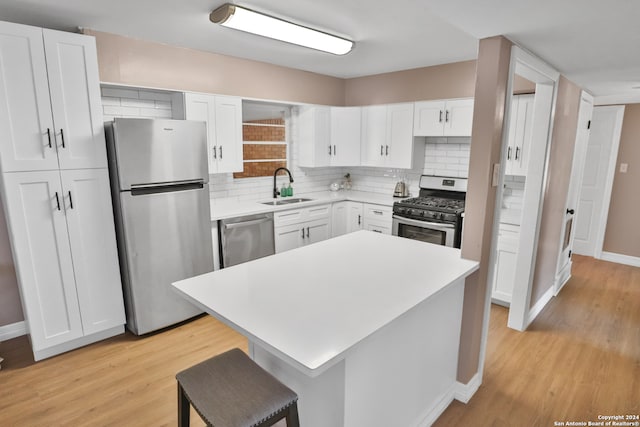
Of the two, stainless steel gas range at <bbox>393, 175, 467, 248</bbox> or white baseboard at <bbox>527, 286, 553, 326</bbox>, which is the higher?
stainless steel gas range at <bbox>393, 175, 467, 248</bbox>

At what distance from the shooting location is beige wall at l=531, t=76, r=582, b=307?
304cm

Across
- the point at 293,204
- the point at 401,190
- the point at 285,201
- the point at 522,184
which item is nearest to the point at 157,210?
the point at 293,204

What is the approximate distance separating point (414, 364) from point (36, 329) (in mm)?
2590

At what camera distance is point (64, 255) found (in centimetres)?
262

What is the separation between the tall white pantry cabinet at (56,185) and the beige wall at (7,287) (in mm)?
440

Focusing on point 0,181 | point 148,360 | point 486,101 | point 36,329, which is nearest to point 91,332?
point 36,329

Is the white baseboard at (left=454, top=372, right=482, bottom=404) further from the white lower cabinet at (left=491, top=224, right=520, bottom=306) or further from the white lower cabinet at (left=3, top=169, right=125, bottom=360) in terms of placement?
the white lower cabinet at (left=3, top=169, right=125, bottom=360)

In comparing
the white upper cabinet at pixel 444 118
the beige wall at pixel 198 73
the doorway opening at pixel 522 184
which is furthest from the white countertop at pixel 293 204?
the doorway opening at pixel 522 184

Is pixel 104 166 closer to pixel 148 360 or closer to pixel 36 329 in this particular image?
pixel 36 329

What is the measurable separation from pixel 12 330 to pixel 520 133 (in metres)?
4.69

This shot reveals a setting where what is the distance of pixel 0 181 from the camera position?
2482mm

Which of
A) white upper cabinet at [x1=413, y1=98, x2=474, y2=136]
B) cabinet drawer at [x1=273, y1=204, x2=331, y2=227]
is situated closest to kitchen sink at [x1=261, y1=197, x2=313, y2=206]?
cabinet drawer at [x1=273, y1=204, x2=331, y2=227]

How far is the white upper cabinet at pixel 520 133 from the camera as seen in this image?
329 cm

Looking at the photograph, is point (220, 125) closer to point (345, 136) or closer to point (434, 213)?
point (345, 136)
